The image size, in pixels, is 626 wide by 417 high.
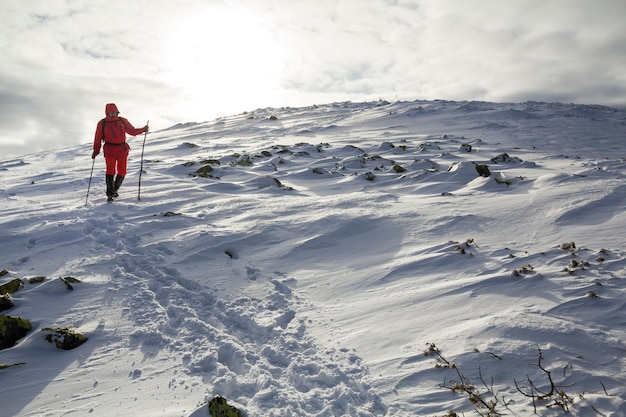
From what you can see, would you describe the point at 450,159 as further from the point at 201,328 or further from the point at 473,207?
the point at 201,328

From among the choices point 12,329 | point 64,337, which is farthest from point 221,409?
point 12,329

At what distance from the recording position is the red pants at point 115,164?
8.11 meters

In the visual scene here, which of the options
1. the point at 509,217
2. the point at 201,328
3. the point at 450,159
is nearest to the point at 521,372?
the point at 201,328

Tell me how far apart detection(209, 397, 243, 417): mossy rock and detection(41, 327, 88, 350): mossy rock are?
166 cm

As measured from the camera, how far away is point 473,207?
6773 mm

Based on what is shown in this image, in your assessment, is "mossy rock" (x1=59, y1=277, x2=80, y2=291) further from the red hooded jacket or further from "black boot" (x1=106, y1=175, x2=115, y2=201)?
the red hooded jacket

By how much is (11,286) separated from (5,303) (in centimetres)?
37

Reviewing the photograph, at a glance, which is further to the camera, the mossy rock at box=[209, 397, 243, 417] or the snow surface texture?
the snow surface texture

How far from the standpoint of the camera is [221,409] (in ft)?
8.62

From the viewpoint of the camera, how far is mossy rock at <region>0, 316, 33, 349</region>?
340 cm

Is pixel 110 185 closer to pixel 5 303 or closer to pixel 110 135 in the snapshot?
pixel 110 135

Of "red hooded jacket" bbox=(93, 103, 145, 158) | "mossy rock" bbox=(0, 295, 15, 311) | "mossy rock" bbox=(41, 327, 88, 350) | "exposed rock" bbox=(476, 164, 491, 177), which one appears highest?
"red hooded jacket" bbox=(93, 103, 145, 158)

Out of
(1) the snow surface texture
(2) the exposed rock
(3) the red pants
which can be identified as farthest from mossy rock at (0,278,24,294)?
(2) the exposed rock

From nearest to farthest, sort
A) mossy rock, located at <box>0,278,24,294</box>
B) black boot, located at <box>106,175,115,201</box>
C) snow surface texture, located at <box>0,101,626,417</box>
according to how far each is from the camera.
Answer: snow surface texture, located at <box>0,101,626,417</box>
mossy rock, located at <box>0,278,24,294</box>
black boot, located at <box>106,175,115,201</box>
